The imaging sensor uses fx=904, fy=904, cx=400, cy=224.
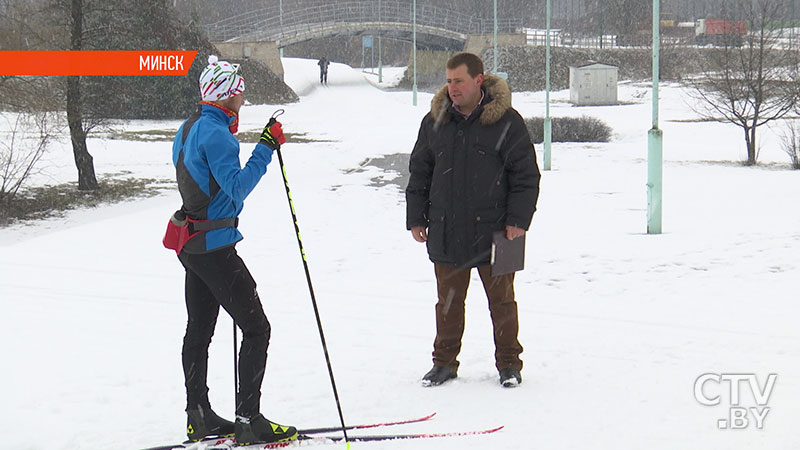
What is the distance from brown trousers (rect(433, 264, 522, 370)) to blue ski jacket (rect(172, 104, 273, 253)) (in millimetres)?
1659

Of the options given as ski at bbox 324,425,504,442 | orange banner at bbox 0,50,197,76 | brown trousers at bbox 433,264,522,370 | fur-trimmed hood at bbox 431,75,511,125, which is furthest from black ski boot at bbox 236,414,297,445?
orange banner at bbox 0,50,197,76

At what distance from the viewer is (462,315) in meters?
5.64

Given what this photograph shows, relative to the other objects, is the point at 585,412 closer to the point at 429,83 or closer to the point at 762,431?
the point at 762,431

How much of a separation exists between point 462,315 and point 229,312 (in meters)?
1.77

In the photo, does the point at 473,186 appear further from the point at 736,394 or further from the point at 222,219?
the point at 736,394

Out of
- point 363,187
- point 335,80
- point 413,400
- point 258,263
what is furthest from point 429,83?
point 413,400

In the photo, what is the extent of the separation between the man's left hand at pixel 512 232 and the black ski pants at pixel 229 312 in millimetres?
1587

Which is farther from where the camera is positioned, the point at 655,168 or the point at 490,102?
the point at 655,168

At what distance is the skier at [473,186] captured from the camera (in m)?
5.29

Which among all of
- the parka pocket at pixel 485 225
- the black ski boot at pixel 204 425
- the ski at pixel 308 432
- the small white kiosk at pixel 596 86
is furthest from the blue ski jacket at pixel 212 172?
the small white kiosk at pixel 596 86

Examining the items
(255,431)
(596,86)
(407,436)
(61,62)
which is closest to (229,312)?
(255,431)

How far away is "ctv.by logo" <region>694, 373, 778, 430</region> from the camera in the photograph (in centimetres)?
478

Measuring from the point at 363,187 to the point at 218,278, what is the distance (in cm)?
1206

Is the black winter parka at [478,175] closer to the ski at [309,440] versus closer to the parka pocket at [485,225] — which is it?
the parka pocket at [485,225]
